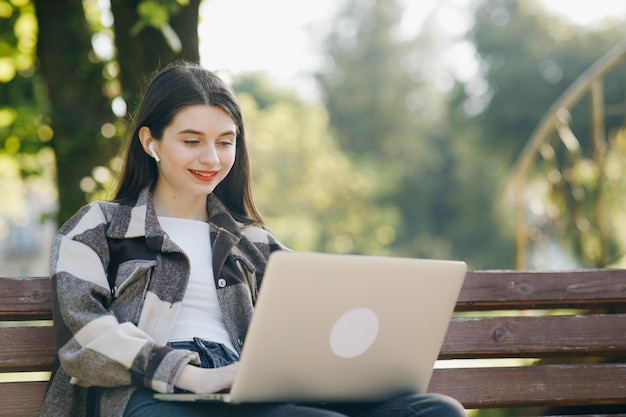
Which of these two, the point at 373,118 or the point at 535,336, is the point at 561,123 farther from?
the point at 373,118

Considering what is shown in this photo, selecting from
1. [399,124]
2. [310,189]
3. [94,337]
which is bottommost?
[310,189]

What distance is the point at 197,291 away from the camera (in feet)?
9.36

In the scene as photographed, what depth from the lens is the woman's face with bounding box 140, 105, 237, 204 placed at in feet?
9.51

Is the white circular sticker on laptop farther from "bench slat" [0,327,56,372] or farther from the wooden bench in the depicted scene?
"bench slat" [0,327,56,372]

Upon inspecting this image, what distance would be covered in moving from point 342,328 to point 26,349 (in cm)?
119

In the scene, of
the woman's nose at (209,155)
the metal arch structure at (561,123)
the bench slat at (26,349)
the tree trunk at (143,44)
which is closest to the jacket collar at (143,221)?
the woman's nose at (209,155)

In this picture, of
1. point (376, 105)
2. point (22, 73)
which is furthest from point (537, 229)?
point (376, 105)

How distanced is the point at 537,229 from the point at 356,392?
818 centimetres

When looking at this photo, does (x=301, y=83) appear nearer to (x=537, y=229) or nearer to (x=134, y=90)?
(x=537, y=229)

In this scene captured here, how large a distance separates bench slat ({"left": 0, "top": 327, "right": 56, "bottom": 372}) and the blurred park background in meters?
0.94

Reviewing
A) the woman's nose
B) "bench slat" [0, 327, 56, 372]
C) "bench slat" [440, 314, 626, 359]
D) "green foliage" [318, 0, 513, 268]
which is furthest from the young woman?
"green foliage" [318, 0, 513, 268]

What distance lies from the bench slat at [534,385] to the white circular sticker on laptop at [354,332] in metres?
0.98

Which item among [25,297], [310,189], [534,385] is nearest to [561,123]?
[534,385]

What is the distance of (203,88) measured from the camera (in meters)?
2.93
